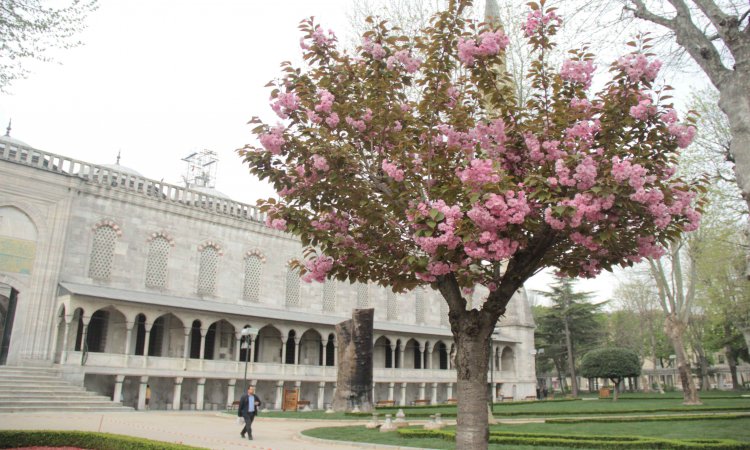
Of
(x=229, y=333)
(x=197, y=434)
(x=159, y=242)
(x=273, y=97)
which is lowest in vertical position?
(x=197, y=434)

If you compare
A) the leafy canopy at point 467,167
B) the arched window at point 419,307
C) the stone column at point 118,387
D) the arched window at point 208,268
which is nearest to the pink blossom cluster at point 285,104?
the leafy canopy at point 467,167

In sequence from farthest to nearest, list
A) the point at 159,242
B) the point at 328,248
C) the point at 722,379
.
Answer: the point at 722,379 → the point at 159,242 → the point at 328,248

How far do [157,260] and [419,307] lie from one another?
63.1ft

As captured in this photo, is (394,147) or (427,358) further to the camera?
(427,358)

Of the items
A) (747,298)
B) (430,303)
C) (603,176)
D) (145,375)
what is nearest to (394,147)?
(603,176)

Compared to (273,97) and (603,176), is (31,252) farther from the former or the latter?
(603,176)

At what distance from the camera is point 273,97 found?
7902 mm

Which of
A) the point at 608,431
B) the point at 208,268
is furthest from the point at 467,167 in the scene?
the point at 208,268

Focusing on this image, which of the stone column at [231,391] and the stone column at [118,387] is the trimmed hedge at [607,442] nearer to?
the stone column at [118,387]

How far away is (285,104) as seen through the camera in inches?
303

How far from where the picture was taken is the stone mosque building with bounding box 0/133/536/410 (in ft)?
78.6

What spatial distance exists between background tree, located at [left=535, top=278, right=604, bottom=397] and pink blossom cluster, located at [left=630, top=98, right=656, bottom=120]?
4714 centimetres

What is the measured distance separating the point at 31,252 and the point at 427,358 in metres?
26.2

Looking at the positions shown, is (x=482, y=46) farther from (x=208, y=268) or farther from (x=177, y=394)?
(x=208, y=268)
